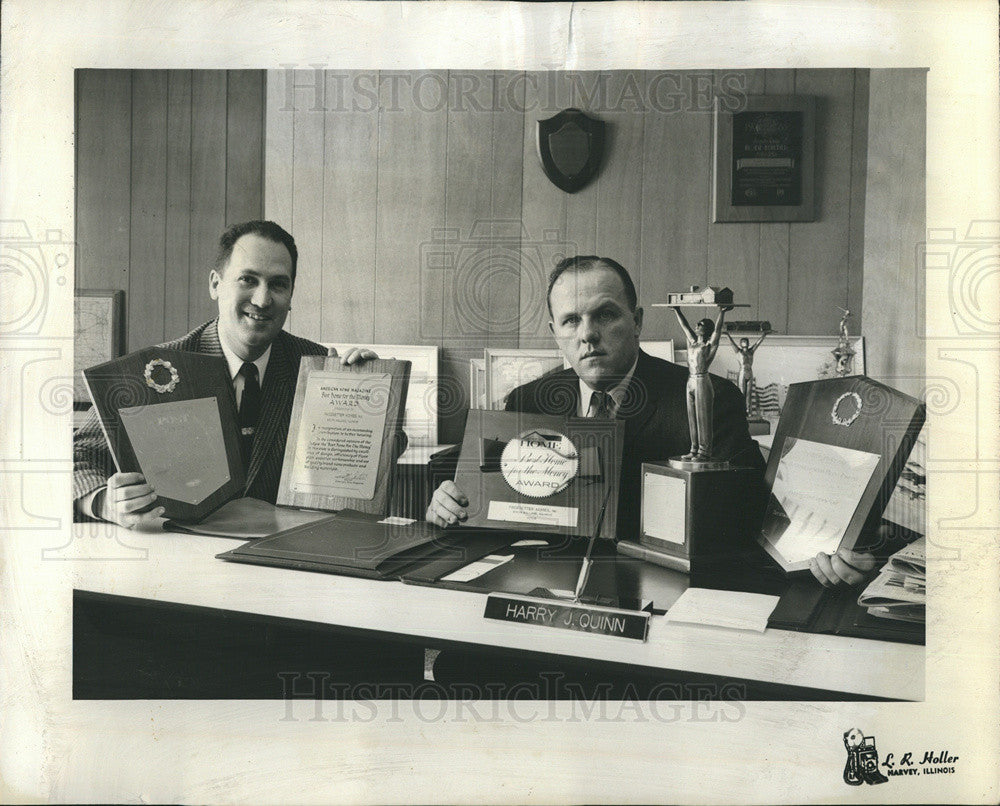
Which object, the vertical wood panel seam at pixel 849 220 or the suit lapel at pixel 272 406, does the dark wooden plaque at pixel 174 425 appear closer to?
the suit lapel at pixel 272 406

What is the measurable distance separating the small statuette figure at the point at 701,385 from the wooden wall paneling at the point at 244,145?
2.23 ft

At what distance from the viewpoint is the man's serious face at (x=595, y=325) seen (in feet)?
3.83

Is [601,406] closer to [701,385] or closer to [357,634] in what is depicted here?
[701,385]

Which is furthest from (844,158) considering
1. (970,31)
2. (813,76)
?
(970,31)

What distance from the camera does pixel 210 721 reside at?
1174 mm

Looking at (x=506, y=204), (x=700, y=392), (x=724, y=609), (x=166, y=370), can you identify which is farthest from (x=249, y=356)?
(x=724, y=609)

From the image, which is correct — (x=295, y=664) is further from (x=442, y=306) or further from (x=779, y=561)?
(x=779, y=561)

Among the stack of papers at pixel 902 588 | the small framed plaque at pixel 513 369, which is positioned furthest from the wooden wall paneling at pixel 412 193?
the stack of papers at pixel 902 588

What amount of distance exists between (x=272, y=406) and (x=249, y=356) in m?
0.09

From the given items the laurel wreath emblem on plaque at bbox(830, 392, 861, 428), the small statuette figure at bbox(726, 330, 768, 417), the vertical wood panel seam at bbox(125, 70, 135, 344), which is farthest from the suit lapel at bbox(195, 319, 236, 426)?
the laurel wreath emblem on plaque at bbox(830, 392, 861, 428)

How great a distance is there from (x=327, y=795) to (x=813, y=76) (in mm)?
1282

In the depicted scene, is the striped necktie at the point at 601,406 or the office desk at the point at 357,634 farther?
the striped necktie at the point at 601,406

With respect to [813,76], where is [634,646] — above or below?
below

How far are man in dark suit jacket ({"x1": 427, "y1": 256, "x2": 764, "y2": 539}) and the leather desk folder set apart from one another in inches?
1.6
